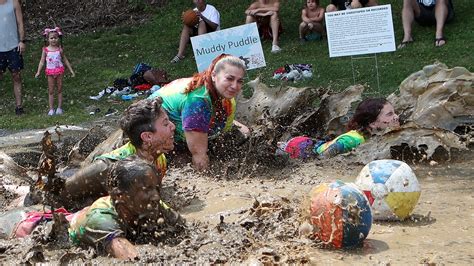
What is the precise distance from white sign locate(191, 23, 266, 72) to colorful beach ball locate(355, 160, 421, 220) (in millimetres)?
6715

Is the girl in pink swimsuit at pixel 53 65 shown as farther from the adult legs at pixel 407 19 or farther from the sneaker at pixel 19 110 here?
the adult legs at pixel 407 19

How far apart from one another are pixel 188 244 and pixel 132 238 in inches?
15.5

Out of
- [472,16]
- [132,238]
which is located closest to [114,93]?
[472,16]

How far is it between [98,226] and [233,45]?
303 inches

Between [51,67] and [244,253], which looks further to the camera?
[51,67]

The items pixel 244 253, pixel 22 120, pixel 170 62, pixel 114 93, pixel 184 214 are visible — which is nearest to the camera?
pixel 244 253

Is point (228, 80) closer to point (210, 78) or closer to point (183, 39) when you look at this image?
point (210, 78)

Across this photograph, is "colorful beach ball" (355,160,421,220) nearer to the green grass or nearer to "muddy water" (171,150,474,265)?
"muddy water" (171,150,474,265)

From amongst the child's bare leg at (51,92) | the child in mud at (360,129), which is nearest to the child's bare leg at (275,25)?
the child's bare leg at (51,92)

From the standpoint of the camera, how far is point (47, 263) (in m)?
5.24

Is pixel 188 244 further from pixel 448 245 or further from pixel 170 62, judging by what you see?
pixel 170 62

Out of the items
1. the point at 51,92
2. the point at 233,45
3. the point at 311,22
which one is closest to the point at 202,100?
the point at 233,45

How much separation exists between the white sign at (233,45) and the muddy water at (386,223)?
4.83m

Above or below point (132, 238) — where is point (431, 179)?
below
